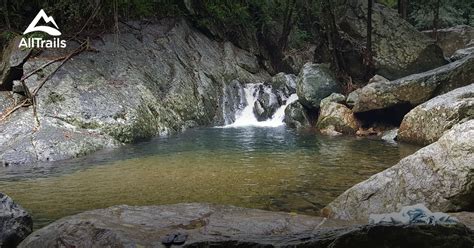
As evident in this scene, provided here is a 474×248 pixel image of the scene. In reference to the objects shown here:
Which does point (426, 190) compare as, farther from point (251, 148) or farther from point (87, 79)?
point (87, 79)

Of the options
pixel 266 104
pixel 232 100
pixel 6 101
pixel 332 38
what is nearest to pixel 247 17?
pixel 332 38

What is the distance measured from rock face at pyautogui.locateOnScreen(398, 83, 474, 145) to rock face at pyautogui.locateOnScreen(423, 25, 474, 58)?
14.6 meters

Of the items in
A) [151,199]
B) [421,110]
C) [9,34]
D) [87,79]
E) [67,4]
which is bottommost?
[151,199]

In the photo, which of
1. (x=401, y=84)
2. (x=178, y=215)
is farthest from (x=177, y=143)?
(x=178, y=215)

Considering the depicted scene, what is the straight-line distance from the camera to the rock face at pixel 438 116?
10844 millimetres

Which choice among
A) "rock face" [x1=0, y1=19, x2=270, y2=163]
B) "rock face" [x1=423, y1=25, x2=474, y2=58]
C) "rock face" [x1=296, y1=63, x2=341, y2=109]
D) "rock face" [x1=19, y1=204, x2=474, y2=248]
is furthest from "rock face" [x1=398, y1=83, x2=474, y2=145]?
"rock face" [x1=423, y1=25, x2=474, y2=58]

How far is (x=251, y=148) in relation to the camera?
11.5m

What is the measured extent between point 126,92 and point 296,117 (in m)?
6.33

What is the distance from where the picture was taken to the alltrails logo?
14.3m

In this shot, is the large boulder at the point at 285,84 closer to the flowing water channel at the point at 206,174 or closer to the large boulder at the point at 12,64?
the flowing water channel at the point at 206,174

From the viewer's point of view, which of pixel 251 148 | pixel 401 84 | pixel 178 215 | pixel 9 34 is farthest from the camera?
pixel 9 34

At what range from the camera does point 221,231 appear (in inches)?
167

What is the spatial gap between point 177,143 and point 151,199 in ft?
19.4

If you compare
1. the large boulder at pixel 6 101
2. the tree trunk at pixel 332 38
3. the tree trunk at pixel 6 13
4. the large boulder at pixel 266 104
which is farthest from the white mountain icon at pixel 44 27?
the tree trunk at pixel 332 38
